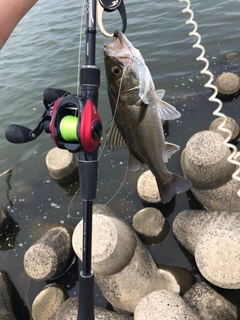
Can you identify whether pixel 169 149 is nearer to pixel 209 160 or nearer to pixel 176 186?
pixel 176 186

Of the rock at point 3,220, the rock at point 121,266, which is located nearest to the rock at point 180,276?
the rock at point 121,266

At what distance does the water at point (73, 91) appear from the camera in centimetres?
604

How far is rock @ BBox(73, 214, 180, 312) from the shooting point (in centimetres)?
396

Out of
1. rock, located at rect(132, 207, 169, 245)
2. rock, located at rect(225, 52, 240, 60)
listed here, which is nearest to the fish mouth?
rock, located at rect(132, 207, 169, 245)

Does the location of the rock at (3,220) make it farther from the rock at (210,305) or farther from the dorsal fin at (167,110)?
the dorsal fin at (167,110)

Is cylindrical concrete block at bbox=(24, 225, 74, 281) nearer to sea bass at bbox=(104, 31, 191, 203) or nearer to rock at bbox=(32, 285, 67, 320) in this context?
rock at bbox=(32, 285, 67, 320)

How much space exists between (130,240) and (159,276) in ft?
2.27

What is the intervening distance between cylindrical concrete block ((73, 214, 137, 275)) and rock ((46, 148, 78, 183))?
2.60 meters

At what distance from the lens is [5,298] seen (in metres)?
4.87

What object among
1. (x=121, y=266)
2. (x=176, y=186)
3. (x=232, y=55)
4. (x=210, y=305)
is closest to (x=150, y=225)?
(x=121, y=266)

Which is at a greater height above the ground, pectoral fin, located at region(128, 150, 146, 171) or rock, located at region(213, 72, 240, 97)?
pectoral fin, located at region(128, 150, 146, 171)

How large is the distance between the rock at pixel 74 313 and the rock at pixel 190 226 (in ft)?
4.45

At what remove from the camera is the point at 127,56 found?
9.04ft

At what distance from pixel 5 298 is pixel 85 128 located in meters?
3.76
